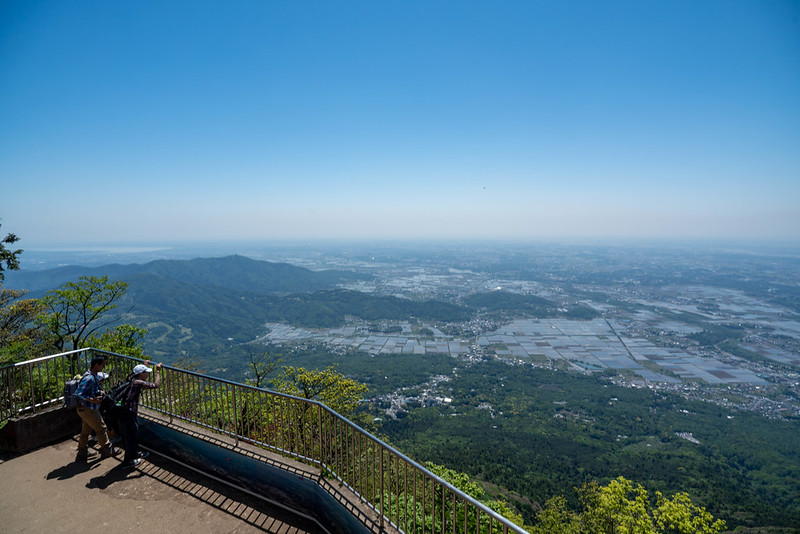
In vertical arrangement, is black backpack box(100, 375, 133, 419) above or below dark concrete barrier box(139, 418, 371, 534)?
above

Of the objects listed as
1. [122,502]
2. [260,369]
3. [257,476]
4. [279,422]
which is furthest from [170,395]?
[260,369]

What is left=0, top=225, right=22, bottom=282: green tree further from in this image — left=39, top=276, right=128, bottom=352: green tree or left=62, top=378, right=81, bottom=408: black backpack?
left=62, top=378, right=81, bottom=408: black backpack

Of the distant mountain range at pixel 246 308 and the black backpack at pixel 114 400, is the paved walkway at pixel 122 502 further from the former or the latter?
the distant mountain range at pixel 246 308

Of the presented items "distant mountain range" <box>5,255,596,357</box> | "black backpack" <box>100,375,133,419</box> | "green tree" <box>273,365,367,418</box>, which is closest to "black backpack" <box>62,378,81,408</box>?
"black backpack" <box>100,375,133,419</box>

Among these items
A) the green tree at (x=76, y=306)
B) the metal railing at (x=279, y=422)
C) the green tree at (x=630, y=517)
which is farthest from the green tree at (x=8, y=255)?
the green tree at (x=630, y=517)

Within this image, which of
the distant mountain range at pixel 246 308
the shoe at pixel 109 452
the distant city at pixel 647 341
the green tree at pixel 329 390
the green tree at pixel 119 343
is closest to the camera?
the shoe at pixel 109 452

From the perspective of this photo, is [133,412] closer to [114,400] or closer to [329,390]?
[114,400]

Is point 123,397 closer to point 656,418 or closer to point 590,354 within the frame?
point 656,418
